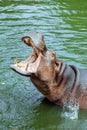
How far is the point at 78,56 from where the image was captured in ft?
36.7

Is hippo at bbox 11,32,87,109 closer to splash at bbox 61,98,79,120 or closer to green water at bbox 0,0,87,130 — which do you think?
splash at bbox 61,98,79,120

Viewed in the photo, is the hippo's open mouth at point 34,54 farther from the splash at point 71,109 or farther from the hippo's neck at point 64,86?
the splash at point 71,109

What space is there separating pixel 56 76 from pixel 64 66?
0.82 ft

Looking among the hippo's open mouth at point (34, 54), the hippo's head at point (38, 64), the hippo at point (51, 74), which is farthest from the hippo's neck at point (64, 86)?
the hippo's open mouth at point (34, 54)

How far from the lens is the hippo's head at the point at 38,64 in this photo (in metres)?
8.07

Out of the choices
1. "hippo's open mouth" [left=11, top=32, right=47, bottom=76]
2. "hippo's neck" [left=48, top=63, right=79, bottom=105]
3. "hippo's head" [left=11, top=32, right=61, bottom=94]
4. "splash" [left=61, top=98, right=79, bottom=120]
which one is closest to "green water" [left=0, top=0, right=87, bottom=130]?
"splash" [left=61, top=98, right=79, bottom=120]

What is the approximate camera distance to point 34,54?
27.2ft

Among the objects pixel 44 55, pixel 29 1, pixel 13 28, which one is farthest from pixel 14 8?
pixel 44 55

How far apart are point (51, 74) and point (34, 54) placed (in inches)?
19.0

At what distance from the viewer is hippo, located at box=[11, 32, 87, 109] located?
815 centimetres

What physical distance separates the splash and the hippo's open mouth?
1.02 m

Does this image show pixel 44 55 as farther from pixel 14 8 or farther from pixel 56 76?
pixel 14 8

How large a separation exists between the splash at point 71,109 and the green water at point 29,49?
93 mm

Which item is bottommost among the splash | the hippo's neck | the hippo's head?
the splash
